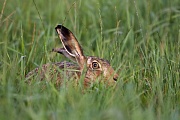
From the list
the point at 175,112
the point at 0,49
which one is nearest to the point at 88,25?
the point at 0,49

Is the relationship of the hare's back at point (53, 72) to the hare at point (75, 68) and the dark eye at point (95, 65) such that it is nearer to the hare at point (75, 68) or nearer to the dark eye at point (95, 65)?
the hare at point (75, 68)

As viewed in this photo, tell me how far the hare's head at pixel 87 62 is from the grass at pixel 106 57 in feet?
0.43

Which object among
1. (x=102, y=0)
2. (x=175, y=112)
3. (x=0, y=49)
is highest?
(x=102, y=0)

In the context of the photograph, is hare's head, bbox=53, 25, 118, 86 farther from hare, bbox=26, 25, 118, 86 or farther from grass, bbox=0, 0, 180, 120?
grass, bbox=0, 0, 180, 120

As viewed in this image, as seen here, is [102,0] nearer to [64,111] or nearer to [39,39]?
[39,39]

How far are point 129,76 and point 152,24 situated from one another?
1.85 m

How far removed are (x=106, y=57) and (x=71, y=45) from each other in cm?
51

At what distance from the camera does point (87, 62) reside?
5656 millimetres

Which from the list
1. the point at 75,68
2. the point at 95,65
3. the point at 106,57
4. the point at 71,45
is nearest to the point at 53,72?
the point at 75,68

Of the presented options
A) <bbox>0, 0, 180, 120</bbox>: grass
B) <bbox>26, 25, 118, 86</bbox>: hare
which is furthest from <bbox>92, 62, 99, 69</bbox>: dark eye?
<bbox>0, 0, 180, 120</bbox>: grass

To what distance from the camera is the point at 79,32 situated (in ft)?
22.7

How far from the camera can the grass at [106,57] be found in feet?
13.6

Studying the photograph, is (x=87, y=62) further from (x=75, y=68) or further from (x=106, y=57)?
(x=106, y=57)

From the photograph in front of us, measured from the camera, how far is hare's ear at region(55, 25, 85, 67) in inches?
223
